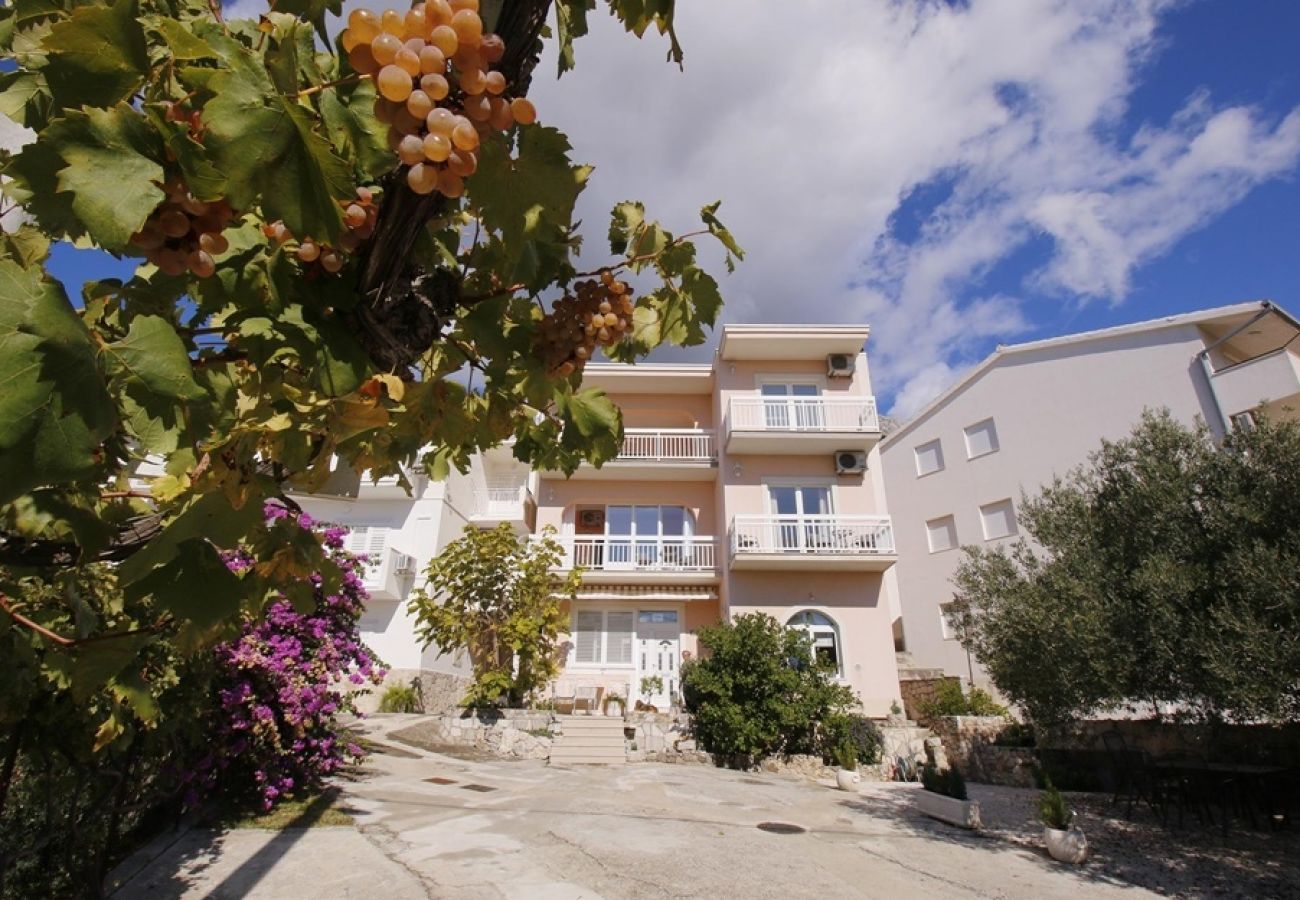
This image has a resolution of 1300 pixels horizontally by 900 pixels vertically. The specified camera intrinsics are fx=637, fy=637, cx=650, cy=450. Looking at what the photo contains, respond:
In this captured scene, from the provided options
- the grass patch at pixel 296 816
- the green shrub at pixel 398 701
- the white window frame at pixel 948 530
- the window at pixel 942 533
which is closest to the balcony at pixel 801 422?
the white window frame at pixel 948 530

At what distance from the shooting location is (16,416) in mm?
808

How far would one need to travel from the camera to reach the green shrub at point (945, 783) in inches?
386

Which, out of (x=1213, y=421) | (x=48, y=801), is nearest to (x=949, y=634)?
(x=1213, y=421)

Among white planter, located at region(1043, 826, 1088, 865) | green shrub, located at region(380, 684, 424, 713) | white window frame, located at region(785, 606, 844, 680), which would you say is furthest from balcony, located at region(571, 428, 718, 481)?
white planter, located at region(1043, 826, 1088, 865)

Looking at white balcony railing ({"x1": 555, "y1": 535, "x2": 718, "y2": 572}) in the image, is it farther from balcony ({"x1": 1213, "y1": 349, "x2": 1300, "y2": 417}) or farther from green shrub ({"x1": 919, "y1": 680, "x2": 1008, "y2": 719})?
balcony ({"x1": 1213, "y1": 349, "x2": 1300, "y2": 417})

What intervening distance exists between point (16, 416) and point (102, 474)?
534 mm

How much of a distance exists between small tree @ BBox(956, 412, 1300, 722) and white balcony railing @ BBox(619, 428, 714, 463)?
11.0m

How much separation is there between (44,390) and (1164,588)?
1012 cm

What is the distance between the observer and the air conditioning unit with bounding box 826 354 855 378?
19812 mm

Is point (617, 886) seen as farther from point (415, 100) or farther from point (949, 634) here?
point (949, 634)

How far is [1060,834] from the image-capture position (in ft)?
25.7

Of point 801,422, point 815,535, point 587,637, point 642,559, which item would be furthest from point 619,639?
point 801,422

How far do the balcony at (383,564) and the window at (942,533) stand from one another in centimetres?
1783

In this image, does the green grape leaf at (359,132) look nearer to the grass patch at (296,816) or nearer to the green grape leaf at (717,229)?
the green grape leaf at (717,229)
